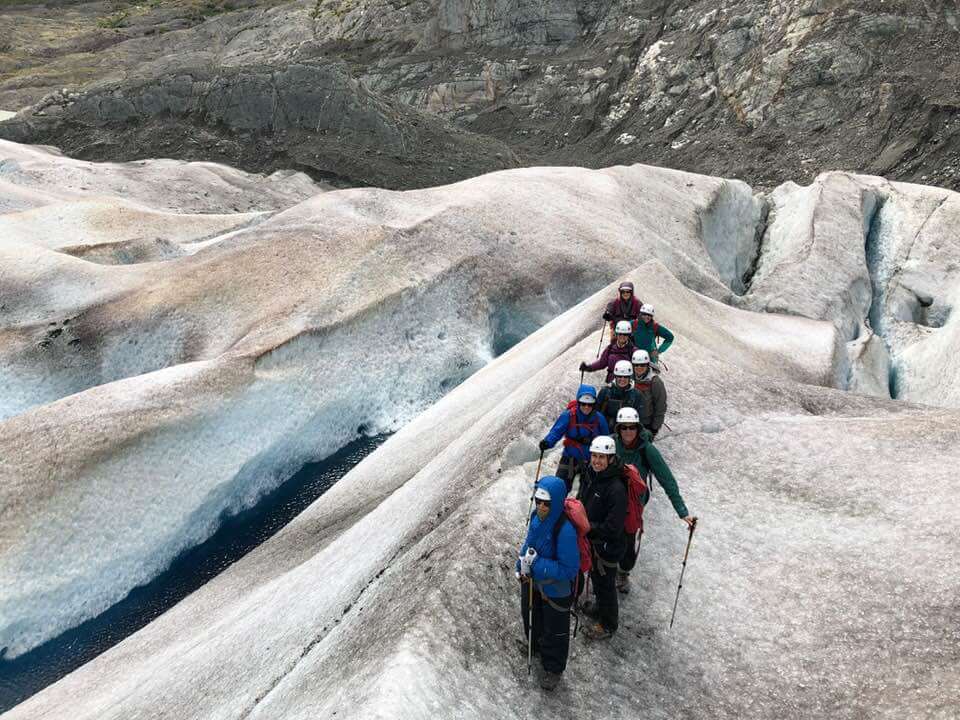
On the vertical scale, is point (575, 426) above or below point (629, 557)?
above

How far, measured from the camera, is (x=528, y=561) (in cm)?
812

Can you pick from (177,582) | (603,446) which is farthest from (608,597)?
(177,582)

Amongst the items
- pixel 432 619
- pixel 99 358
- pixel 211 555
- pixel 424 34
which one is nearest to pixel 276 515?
pixel 211 555

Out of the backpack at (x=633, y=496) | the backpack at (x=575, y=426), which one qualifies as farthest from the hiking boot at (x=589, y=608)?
the backpack at (x=575, y=426)

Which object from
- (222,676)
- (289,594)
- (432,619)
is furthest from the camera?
(289,594)

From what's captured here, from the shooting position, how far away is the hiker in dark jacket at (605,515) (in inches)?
356

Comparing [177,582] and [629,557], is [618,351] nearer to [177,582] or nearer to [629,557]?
[629,557]

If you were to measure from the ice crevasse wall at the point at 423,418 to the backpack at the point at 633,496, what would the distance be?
151 cm

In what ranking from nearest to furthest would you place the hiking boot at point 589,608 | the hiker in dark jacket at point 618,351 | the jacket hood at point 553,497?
1. the jacket hood at point 553,497
2. the hiking boot at point 589,608
3. the hiker in dark jacket at point 618,351

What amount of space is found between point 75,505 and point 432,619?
47.6ft

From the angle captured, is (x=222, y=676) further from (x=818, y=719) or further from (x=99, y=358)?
(x=99, y=358)

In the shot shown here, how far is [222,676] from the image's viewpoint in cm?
1127

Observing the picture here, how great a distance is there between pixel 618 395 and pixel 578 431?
1.08 meters

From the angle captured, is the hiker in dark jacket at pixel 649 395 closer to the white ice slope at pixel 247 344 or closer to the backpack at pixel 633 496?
the backpack at pixel 633 496
